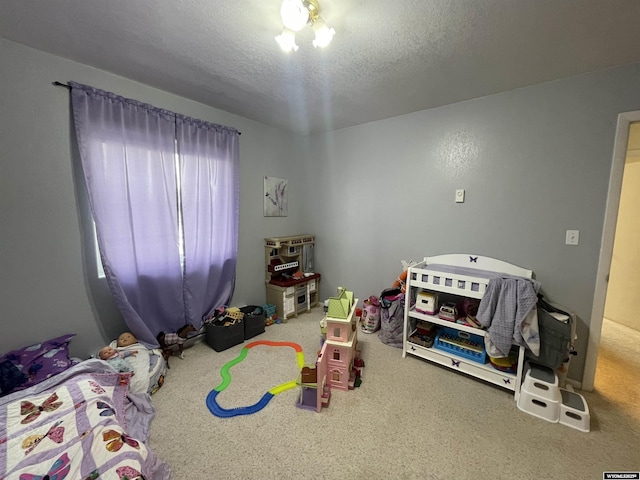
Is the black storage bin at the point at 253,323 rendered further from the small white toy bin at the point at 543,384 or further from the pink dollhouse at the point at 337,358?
the small white toy bin at the point at 543,384

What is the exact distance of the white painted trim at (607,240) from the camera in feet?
5.66

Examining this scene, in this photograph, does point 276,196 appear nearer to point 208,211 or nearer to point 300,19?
point 208,211

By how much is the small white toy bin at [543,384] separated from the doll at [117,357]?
276 cm

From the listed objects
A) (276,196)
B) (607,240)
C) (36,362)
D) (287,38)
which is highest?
(287,38)

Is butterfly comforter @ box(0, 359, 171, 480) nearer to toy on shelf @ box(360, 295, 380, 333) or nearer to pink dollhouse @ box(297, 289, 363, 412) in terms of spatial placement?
pink dollhouse @ box(297, 289, 363, 412)

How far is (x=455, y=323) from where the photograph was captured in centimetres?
206

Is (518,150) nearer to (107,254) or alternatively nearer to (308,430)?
(308,430)

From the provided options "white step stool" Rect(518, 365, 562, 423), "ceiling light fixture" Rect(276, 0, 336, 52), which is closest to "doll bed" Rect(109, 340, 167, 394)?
"ceiling light fixture" Rect(276, 0, 336, 52)

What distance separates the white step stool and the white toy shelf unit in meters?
0.08

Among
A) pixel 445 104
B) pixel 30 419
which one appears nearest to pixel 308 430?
pixel 30 419

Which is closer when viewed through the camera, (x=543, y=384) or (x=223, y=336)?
(x=543, y=384)

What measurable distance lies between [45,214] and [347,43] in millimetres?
2316

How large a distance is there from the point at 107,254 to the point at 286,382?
66.3 inches

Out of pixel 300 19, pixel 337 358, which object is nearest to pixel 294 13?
pixel 300 19
